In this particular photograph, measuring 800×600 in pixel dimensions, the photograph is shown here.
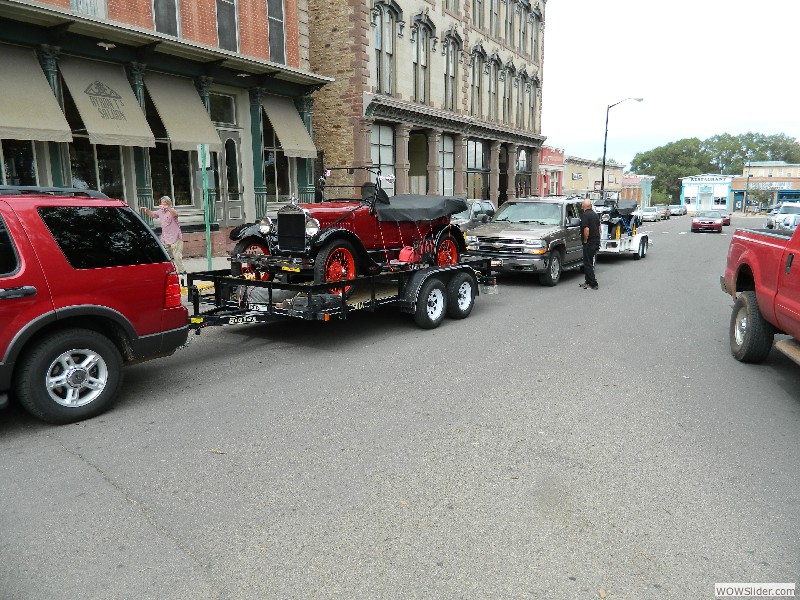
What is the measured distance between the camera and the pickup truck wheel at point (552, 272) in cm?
1365

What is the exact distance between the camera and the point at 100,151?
50.0ft

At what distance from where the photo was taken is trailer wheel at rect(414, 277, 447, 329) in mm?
8922

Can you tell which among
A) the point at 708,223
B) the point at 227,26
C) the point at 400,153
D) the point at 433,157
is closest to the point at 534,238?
Result: the point at 227,26

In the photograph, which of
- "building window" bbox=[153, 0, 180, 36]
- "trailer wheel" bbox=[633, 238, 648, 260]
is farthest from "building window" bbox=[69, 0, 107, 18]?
"trailer wheel" bbox=[633, 238, 648, 260]

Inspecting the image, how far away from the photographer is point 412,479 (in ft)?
14.0

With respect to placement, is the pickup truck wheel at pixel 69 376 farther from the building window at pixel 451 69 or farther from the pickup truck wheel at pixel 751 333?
the building window at pixel 451 69

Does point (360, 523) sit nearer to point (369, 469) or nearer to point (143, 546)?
point (369, 469)

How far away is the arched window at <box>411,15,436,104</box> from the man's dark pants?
51.9ft

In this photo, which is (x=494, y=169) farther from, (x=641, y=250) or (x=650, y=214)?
(x=650, y=214)

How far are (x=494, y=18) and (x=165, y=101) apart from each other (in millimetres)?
23910

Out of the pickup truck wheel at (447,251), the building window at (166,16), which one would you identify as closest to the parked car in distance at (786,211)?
the pickup truck wheel at (447,251)

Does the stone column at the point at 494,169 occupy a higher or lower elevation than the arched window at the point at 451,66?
lower

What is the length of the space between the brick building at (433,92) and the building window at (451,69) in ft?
0.16

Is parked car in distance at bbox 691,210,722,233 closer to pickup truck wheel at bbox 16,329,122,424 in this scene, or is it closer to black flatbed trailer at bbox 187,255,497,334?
black flatbed trailer at bbox 187,255,497,334
